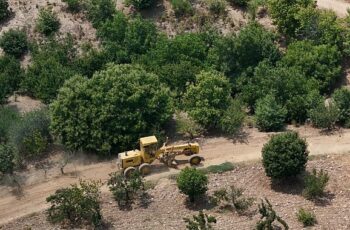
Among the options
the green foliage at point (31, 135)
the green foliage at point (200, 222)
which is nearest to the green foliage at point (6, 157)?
the green foliage at point (31, 135)

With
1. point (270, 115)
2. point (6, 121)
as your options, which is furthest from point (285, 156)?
point (6, 121)

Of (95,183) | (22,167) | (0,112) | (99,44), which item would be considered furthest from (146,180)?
(99,44)

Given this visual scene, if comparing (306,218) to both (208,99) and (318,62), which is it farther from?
(318,62)

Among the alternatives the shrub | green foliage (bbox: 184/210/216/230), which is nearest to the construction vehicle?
green foliage (bbox: 184/210/216/230)

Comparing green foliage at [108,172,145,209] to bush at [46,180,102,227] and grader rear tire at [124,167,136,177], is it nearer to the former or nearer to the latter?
bush at [46,180,102,227]

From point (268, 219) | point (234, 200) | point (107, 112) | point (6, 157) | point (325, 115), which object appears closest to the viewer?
point (268, 219)

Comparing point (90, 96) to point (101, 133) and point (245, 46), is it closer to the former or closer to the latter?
point (101, 133)
